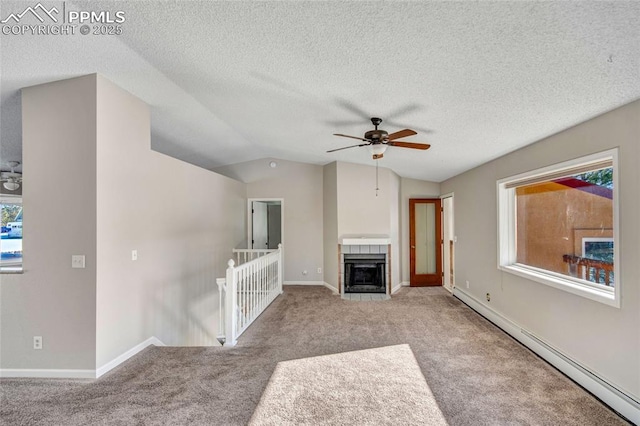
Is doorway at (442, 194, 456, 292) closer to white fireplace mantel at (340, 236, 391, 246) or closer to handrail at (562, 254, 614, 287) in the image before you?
white fireplace mantel at (340, 236, 391, 246)

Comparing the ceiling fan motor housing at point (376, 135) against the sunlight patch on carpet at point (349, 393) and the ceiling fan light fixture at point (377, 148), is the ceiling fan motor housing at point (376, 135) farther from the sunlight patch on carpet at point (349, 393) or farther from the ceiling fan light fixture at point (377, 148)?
the sunlight patch on carpet at point (349, 393)

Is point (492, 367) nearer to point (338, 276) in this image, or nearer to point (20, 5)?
point (338, 276)

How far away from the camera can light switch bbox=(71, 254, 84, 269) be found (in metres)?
2.60

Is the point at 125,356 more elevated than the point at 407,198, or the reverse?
the point at 407,198

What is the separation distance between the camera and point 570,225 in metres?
2.87

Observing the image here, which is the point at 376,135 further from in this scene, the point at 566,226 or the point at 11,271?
the point at 11,271

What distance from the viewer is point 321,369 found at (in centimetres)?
276

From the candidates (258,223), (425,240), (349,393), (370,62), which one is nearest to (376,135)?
(370,62)

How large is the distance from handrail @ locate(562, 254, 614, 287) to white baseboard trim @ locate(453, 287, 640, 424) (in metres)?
0.76

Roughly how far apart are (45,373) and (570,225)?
5164 mm

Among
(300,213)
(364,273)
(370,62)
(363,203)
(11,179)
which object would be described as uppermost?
(370,62)

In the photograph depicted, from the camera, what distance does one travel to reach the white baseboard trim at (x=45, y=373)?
257 cm

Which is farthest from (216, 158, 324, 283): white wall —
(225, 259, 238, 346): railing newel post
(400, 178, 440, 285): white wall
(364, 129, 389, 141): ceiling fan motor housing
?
(364, 129, 389, 141): ceiling fan motor housing

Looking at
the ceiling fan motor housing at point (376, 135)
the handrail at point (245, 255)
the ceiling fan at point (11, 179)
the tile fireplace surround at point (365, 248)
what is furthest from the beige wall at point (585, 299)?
the ceiling fan at point (11, 179)
